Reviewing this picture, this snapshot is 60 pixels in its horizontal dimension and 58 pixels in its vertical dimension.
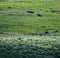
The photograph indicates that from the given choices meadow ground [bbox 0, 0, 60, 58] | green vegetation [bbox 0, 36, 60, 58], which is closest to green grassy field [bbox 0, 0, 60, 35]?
meadow ground [bbox 0, 0, 60, 58]

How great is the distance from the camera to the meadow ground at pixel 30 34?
33781 mm

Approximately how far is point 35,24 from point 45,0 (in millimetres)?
55857

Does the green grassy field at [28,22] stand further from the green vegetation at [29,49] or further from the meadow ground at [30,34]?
the green vegetation at [29,49]

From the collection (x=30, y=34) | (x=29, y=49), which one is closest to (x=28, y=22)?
(x=30, y=34)

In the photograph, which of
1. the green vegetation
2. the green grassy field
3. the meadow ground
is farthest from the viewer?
the green grassy field

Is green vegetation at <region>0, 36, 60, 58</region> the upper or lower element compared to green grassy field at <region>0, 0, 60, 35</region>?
upper

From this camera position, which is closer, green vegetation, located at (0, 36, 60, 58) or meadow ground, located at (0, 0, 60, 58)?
green vegetation, located at (0, 36, 60, 58)

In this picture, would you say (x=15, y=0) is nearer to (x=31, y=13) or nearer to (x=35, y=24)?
(x=31, y=13)

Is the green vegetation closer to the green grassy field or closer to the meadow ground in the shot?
the meadow ground

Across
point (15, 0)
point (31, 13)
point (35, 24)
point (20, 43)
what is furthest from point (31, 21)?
point (15, 0)

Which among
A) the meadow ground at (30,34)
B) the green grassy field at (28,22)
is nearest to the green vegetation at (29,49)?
the meadow ground at (30,34)

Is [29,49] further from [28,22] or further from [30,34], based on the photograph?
[28,22]

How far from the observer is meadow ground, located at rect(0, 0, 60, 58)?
33.8 m

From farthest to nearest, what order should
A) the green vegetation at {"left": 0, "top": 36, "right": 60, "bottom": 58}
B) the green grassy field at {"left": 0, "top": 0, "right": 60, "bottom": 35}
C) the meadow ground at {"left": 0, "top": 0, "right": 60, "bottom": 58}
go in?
the green grassy field at {"left": 0, "top": 0, "right": 60, "bottom": 35} < the meadow ground at {"left": 0, "top": 0, "right": 60, "bottom": 58} < the green vegetation at {"left": 0, "top": 36, "right": 60, "bottom": 58}
